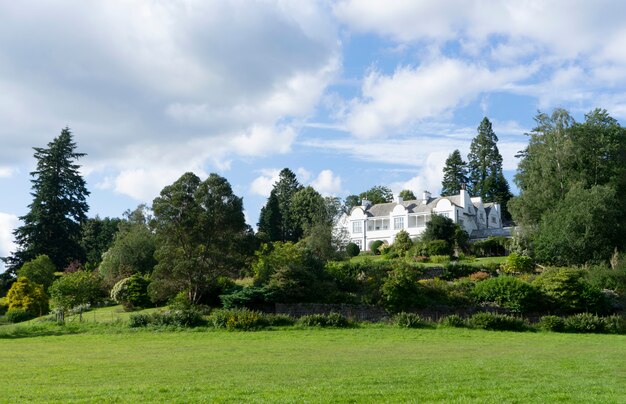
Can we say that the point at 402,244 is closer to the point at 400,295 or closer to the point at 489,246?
the point at 489,246

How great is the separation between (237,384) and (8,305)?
3925 cm

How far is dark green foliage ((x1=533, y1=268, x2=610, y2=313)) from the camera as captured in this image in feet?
117

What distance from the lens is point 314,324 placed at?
31.3m

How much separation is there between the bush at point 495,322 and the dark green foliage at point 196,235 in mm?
15822

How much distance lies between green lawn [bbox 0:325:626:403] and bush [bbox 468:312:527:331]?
235 centimetres

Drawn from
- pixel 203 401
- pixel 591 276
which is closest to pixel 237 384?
pixel 203 401

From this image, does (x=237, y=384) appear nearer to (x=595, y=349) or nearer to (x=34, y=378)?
(x=34, y=378)

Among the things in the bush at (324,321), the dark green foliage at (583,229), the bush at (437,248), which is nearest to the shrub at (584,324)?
the bush at (324,321)

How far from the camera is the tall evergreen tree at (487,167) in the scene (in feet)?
300

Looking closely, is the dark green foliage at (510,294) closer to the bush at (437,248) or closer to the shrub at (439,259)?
the shrub at (439,259)

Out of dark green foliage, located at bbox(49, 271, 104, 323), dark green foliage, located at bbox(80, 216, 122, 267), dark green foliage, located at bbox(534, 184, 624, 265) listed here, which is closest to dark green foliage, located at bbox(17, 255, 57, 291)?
dark green foliage, located at bbox(49, 271, 104, 323)

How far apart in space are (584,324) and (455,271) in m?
15.1

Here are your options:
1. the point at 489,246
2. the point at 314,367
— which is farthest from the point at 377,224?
the point at 314,367

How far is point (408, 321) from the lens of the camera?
3152 cm
